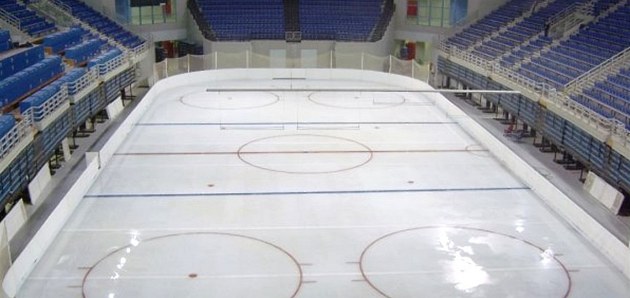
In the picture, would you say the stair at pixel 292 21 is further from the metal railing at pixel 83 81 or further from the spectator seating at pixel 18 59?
the spectator seating at pixel 18 59

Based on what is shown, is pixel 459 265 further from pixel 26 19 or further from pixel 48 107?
pixel 26 19

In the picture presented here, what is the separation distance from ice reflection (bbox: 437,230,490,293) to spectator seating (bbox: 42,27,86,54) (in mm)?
13391

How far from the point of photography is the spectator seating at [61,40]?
61.5 feet

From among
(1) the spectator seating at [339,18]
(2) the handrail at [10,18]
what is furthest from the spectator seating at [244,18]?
(2) the handrail at [10,18]

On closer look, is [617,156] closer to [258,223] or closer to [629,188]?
[629,188]

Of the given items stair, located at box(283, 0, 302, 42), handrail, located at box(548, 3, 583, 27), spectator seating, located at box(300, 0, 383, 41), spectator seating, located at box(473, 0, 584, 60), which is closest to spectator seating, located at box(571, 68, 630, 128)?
spectator seating, located at box(473, 0, 584, 60)

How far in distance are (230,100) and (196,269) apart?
40.5ft

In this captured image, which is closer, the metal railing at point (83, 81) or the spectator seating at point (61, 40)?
the metal railing at point (83, 81)

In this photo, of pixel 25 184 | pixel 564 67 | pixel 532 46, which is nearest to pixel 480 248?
pixel 25 184

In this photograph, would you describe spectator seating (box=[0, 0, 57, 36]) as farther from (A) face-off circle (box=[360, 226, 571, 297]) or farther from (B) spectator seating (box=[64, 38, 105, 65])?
(A) face-off circle (box=[360, 226, 571, 297])

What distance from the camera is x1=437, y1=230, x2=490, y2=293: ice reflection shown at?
899cm

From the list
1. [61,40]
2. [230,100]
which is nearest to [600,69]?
[230,100]

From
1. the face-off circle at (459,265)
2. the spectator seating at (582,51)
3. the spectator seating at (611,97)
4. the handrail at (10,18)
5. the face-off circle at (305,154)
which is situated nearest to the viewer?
the face-off circle at (459,265)

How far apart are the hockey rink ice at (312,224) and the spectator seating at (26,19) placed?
6.02 meters
